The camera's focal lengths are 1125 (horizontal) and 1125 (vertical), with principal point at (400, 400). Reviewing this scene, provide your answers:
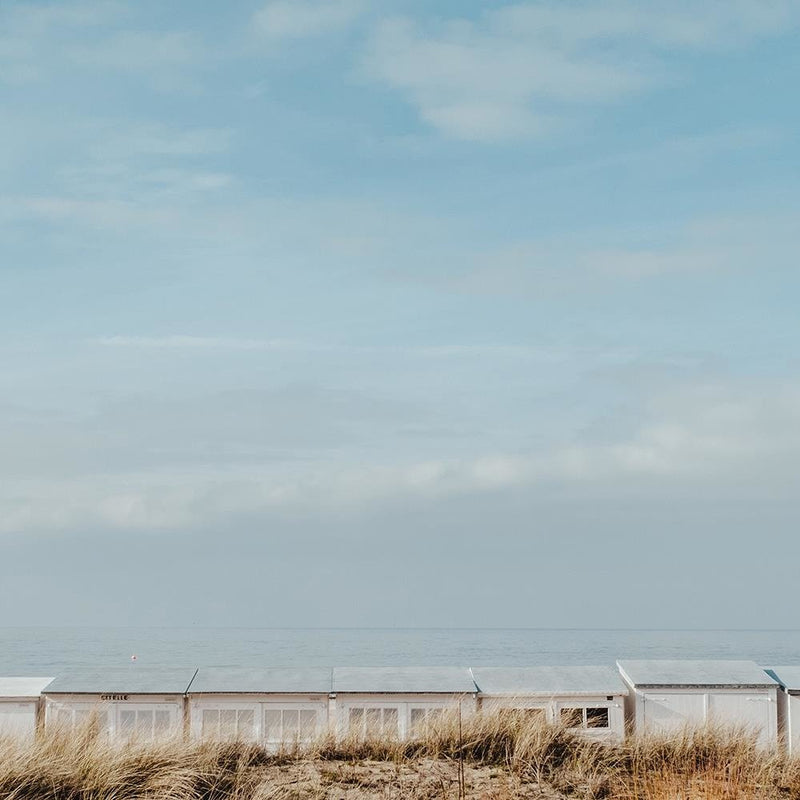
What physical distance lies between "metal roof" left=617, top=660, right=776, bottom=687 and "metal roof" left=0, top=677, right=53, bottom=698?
978 centimetres

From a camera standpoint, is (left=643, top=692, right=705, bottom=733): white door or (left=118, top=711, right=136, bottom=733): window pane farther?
(left=643, top=692, right=705, bottom=733): white door

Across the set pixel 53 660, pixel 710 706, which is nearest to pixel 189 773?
pixel 710 706

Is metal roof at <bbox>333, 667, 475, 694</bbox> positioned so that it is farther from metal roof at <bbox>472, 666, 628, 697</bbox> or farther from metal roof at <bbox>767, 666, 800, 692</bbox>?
metal roof at <bbox>767, 666, 800, 692</bbox>

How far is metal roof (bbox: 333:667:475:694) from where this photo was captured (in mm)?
18016

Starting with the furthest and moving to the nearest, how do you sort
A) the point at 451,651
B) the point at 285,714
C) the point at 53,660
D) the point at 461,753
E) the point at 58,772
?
1. the point at 451,651
2. the point at 53,660
3. the point at 285,714
4. the point at 461,753
5. the point at 58,772

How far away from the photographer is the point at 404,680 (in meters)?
18.4

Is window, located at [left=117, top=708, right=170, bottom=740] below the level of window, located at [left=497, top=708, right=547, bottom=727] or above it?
below

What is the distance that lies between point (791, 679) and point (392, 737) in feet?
34.7

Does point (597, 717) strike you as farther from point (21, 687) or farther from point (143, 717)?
point (21, 687)

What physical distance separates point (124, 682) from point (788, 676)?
11.1 metres

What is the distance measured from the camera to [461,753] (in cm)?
1019

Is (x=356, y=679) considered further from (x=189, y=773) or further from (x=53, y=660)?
(x=53, y=660)

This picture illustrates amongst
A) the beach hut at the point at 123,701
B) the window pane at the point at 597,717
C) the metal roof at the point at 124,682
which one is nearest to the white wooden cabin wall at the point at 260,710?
the beach hut at the point at 123,701

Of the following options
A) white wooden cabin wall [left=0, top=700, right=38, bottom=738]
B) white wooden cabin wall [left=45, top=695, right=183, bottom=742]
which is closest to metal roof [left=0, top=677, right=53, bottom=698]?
white wooden cabin wall [left=0, top=700, right=38, bottom=738]
